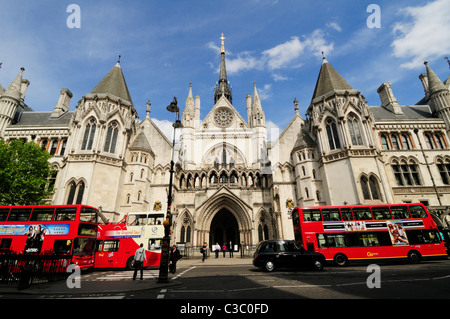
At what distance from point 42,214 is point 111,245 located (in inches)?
176

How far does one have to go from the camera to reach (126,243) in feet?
47.5

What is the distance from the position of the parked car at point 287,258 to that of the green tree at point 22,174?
2040 cm

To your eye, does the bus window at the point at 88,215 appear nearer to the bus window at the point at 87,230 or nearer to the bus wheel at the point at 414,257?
the bus window at the point at 87,230

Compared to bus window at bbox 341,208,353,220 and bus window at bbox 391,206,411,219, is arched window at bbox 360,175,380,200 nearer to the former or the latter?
bus window at bbox 391,206,411,219

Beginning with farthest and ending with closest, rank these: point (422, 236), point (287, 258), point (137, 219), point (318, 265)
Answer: point (137, 219), point (422, 236), point (287, 258), point (318, 265)

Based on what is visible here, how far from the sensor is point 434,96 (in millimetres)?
26641

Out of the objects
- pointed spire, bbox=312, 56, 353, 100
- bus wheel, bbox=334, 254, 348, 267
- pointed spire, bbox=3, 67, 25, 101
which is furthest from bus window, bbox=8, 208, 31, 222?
pointed spire, bbox=312, 56, 353, 100

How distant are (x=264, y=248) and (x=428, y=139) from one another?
27.2 meters

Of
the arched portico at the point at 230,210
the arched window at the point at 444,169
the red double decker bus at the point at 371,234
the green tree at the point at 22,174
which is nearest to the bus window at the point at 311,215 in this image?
the red double decker bus at the point at 371,234

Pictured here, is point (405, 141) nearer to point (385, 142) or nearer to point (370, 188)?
point (385, 142)

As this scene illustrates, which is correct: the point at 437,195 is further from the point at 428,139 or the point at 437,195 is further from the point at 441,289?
the point at 441,289

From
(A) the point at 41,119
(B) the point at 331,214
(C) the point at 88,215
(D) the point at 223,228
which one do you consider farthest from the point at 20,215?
(D) the point at 223,228

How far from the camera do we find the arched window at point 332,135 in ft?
75.6

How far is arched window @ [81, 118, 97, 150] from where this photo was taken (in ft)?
74.7
